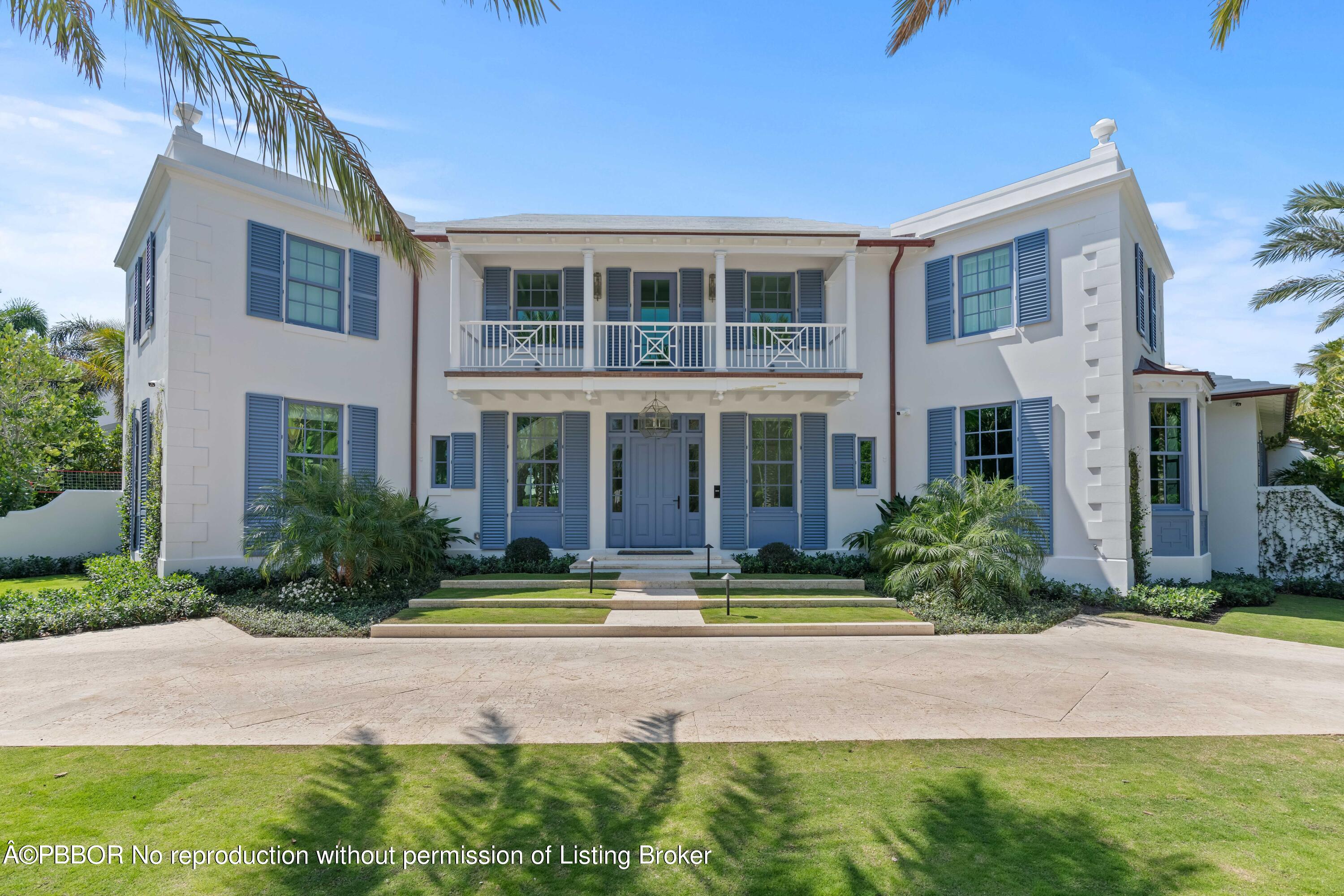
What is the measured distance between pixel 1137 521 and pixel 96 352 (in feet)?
92.1

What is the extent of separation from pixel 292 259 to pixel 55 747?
357 inches

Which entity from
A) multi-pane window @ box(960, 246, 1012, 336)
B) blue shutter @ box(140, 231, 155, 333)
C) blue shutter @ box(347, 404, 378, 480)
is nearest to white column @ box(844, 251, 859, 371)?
multi-pane window @ box(960, 246, 1012, 336)

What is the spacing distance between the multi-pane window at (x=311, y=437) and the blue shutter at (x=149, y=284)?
9.29ft

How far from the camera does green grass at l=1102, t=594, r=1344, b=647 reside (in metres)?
8.66

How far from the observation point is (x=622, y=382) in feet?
39.4

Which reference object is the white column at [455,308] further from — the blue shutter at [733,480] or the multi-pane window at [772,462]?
the multi-pane window at [772,462]

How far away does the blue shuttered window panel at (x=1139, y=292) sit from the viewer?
11531 mm

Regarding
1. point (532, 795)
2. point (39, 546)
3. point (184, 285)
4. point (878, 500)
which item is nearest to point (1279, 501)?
point (878, 500)

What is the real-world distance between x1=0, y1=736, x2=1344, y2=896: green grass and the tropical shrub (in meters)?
5.00

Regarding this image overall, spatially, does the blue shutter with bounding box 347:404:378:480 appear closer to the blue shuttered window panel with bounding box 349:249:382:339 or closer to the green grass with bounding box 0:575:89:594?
the blue shuttered window panel with bounding box 349:249:382:339

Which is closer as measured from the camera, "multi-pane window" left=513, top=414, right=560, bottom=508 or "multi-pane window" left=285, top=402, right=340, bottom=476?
"multi-pane window" left=285, top=402, right=340, bottom=476

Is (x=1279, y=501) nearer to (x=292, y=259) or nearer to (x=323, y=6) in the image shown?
(x=323, y=6)

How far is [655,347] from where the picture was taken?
12477 millimetres

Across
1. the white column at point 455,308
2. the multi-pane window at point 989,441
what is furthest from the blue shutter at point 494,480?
the multi-pane window at point 989,441
